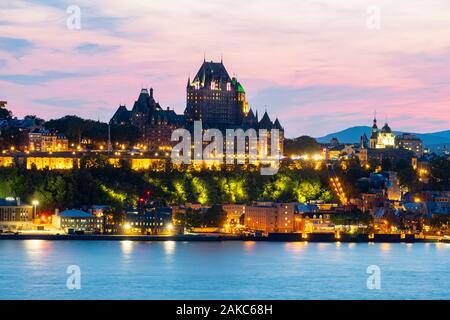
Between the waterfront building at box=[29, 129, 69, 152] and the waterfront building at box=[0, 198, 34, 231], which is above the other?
the waterfront building at box=[29, 129, 69, 152]

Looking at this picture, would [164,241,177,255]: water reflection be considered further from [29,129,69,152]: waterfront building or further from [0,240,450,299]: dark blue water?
[29,129,69,152]: waterfront building

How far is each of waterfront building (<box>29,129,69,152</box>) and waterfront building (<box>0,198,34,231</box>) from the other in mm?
8696

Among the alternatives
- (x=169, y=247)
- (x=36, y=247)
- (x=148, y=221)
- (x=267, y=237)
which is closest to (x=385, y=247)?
(x=267, y=237)

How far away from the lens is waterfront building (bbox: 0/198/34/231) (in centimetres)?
4075

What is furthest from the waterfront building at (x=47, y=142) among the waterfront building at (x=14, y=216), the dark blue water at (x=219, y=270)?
the dark blue water at (x=219, y=270)

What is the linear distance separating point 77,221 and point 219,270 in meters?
13.1

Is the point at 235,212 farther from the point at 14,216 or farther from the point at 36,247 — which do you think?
the point at 36,247

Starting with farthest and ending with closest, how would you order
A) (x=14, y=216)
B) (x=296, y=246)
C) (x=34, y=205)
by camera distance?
(x=34, y=205), (x=14, y=216), (x=296, y=246)

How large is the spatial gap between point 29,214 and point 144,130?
43.2 feet

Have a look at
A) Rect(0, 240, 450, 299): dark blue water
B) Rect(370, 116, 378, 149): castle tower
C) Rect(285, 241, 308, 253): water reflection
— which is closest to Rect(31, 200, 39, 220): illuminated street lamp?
Rect(0, 240, 450, 299): dark blue water

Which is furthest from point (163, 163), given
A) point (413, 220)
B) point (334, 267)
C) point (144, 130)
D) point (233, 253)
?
point (334, 267)

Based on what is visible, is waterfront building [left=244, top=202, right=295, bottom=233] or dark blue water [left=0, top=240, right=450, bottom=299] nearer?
dark blue water [left=0, top=240, right=450, bottom=299]

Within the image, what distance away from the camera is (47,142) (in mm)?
50312

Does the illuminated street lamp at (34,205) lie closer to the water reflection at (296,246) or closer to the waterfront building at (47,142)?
the waterfront building at (47,142)
